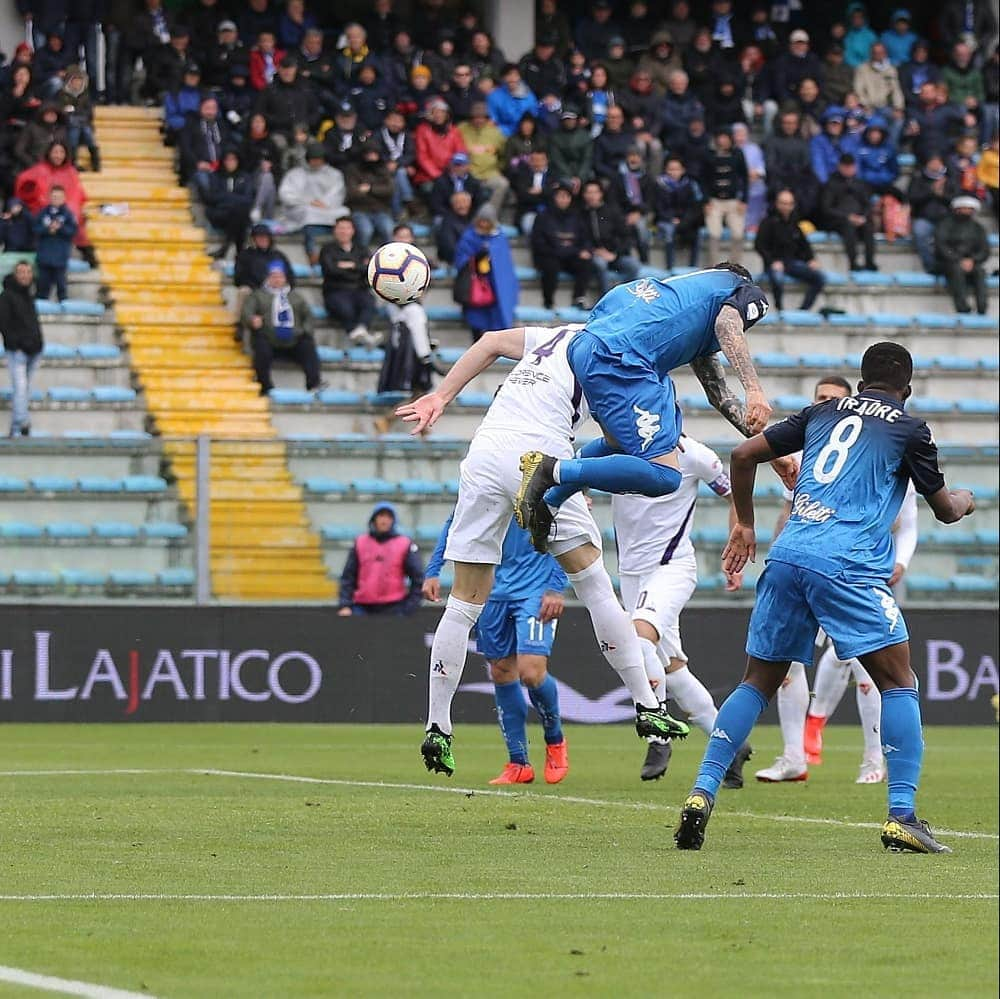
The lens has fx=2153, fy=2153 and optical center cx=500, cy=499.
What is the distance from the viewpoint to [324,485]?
795 inches

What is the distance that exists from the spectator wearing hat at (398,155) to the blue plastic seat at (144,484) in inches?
329

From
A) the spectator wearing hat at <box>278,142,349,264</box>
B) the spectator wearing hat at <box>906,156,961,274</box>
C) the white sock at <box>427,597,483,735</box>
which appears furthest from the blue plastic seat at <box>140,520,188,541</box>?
the spectator wearing hat at <box>906,156,961,274</box>

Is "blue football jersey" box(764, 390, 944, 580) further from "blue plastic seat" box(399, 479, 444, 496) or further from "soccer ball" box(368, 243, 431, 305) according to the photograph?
"blue plastic seat" box(399, 479, 444, 496)

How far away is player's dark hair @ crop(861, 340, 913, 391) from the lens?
8984 millimetres

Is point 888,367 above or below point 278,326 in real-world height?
above

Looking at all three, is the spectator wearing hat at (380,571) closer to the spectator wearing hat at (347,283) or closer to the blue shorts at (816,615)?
the spectator wearing hat at (347,283)

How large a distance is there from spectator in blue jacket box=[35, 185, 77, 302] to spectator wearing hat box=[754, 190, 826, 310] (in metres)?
8.66

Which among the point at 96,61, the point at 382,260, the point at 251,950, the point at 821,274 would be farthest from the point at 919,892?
the point at 96,61

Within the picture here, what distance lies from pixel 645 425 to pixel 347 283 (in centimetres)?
1591

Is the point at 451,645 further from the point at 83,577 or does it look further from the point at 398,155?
the point at 398,155

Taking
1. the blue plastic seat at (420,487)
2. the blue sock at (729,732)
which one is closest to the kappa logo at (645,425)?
the blue sock at (729,732)

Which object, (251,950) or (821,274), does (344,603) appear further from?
(251,950)

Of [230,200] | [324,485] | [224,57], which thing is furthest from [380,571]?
[224,57]

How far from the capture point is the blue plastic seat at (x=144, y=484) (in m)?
19.5
